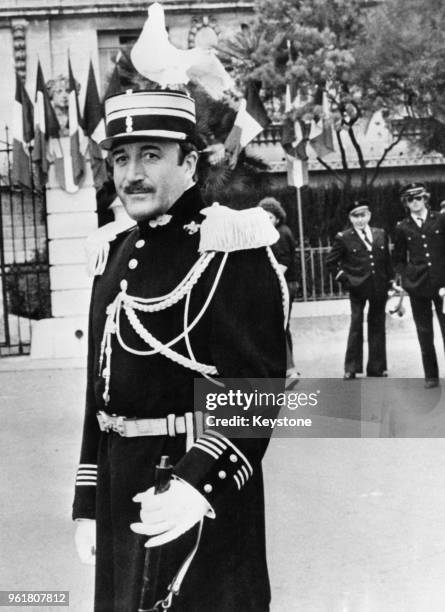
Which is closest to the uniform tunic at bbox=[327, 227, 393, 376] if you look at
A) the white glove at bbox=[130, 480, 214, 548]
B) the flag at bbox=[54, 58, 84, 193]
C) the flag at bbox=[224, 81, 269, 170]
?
the flag at bbox=[224, 81, 269, 170]

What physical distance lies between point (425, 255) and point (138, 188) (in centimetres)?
680

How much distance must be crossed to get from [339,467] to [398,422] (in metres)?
1.37

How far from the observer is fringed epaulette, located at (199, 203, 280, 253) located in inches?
96.9

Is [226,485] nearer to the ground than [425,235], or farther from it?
nearer to the ground

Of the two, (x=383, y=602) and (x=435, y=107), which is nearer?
(x=383, y=602)

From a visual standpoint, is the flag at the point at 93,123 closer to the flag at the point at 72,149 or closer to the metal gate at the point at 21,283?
the flag at the point at 72,149

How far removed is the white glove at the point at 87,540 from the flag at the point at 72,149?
9344 mm

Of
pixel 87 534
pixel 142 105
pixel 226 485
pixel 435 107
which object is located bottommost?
pixel 87 534

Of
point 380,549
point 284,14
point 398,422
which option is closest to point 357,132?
point 284,14

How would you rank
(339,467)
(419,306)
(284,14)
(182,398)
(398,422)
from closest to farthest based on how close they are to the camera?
(182,398), (339,467), (398,422), (419,306), (284,14)

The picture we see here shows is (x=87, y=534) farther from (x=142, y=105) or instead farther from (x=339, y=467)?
(x=339, y=467)

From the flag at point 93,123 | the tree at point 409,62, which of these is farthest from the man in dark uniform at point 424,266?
the tree at point 409,62

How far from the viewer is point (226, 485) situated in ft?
7.64

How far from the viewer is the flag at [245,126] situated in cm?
889
